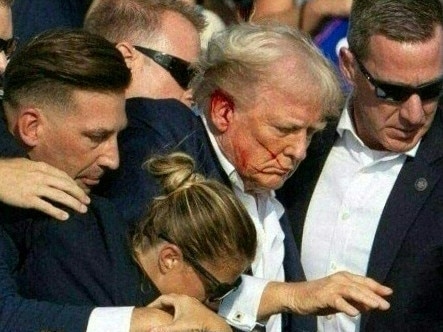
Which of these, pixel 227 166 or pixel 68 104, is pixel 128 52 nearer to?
pixel 227 166

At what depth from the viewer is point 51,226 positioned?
141 inches

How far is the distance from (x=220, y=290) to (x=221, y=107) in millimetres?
738

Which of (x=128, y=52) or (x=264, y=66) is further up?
(x=264, y=66)

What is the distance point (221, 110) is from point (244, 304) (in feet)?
2.19

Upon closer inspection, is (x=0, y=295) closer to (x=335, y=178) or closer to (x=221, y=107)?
(x=221, y=107)

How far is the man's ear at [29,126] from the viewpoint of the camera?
3.81 metres

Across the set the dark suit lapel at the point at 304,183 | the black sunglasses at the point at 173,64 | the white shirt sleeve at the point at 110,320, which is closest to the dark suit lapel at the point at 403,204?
the dark suit lapel at the point at 304,183

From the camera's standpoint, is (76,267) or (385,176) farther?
(385,176)

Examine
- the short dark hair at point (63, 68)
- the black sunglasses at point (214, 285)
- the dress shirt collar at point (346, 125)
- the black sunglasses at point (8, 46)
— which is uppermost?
the short dark hair at point (63, 68)

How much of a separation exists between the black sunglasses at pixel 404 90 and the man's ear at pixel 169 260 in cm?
125

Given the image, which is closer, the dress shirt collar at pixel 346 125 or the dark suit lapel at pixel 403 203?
the dark suit lapel at pixel 403 203

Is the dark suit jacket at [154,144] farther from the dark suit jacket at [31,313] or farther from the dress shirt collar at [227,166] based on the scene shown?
the dark suit jacket at [31,313]

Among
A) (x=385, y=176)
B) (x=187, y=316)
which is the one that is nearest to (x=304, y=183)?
(x=385, y=176)

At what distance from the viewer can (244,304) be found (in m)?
3.90
